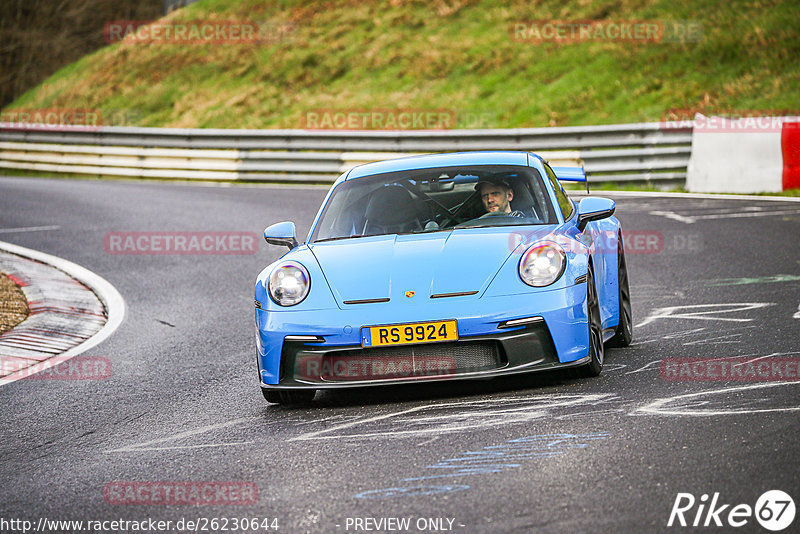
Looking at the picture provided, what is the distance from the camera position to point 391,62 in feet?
108

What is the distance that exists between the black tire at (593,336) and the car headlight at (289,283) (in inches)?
58.8

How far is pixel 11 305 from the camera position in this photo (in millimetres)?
9609

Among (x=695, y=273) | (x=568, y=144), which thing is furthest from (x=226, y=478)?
(x=568, y=144)

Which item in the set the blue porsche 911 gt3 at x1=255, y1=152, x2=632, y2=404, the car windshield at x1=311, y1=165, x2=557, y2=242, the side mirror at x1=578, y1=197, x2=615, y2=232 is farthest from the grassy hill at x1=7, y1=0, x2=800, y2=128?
the blue porsche 911 gt3 at x1=255, y1=152, x2=632, y2=404

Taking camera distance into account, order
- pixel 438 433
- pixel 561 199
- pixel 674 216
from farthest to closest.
A: pixel 674 216 → pixel 561 199 → pixel 438 433

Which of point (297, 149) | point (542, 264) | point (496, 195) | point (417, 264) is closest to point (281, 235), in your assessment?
point (417, 264)

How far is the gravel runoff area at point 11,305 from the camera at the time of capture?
8.99 m

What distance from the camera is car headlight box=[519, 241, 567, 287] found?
5754mm

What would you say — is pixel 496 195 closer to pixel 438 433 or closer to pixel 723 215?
pixel 438 433

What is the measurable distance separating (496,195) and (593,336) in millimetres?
1290

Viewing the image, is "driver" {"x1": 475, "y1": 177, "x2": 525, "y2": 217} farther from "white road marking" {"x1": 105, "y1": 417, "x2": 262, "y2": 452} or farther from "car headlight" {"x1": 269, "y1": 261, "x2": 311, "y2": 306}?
"white road marking" {"x1": 105, "y1": 417, "x2": 262, "y2": 452}

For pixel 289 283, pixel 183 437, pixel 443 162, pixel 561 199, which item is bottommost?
pixel 183 437

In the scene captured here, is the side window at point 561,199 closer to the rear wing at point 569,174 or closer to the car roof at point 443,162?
the car roof at point 443,162

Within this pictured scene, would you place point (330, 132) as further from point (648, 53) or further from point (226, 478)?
point (226, 478)
